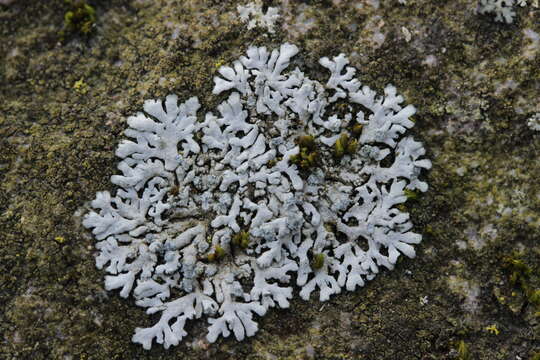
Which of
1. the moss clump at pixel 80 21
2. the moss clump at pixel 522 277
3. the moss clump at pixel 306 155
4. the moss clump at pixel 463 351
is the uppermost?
the moss clump at pixel 80 21

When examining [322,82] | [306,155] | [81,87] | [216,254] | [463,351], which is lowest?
[463,351]

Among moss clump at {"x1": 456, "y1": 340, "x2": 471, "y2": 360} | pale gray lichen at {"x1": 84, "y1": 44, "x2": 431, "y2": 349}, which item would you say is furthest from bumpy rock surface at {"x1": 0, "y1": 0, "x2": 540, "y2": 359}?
pale gray lichen at {"x1": 84, "y1": 44, "x2": 431, "y2": 349}

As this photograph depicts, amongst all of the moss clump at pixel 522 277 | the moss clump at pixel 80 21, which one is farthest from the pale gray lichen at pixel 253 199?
the moss clump at pixel 80 21

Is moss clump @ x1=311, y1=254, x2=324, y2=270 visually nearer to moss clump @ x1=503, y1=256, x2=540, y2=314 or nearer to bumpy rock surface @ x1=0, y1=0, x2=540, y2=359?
bumpy rock surface @ x1=0, y1=0, x2=540, y2=359

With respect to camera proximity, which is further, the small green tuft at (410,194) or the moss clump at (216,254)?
the small green tuft at (410,194)

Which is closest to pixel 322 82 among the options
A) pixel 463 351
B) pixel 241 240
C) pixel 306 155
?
pixel 306 155

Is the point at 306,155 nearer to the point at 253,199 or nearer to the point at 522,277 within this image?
the point at 253,199

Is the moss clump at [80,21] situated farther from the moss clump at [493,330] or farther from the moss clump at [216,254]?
the moss clump at [493,330]
